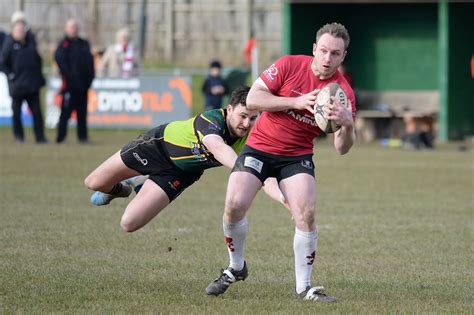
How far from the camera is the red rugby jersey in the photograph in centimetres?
720

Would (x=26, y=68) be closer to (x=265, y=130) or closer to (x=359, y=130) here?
(x=359, y=130)

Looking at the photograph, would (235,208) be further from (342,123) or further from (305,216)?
(342,123)

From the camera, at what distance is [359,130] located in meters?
24.7

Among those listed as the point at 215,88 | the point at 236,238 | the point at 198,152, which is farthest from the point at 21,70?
the point at 236,238

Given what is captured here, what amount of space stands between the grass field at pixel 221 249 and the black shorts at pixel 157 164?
64cm

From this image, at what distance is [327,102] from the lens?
268 inches

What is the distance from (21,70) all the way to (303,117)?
43.2 ft

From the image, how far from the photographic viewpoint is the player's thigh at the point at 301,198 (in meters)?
7.00

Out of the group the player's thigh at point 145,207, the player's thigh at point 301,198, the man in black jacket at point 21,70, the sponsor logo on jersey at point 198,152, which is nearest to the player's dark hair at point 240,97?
the sponsor logo on jersey at point 198,152

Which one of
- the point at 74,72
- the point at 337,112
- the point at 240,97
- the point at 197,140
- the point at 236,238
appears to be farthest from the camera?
the point at 74,72

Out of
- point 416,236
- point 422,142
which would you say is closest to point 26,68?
point 422,142

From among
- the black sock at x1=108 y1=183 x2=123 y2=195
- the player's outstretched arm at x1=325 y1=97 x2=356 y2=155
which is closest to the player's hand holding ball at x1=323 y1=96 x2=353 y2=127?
the player's outstretched arm at x1=325 y1=97 x2=356 y2=155

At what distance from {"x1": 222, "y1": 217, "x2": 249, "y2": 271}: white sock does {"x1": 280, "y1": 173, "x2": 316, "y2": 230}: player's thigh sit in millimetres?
367

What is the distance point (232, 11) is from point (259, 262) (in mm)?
26501
